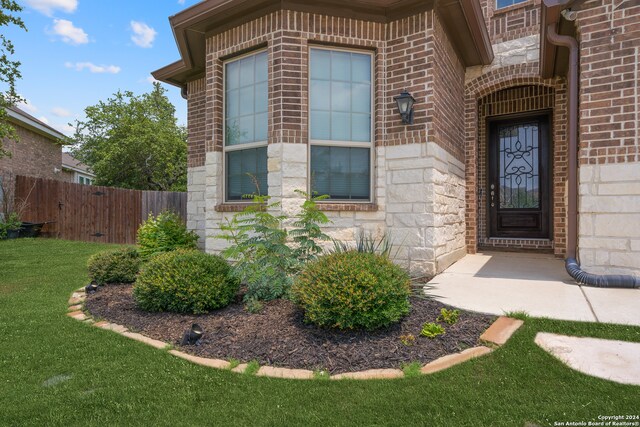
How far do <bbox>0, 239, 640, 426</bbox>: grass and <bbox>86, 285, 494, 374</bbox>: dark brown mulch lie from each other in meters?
0.24

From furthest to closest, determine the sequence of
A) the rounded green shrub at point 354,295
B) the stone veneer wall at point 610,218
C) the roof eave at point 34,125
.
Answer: the roof eave at point 34,125 → the stone veneer wall at point 610,218 → the rounded green shrub at point 354,295

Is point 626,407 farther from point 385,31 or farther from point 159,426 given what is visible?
point 385,31

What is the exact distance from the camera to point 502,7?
6.75 metres

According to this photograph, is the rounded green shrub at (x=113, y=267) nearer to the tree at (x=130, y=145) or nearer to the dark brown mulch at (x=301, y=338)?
the dark brown mulch at (x=301, y=338)

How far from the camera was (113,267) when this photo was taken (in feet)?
16.8

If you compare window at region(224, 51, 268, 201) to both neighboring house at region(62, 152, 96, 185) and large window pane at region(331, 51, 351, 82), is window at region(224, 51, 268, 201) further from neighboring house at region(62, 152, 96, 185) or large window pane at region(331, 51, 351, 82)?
neighboring house at region(62, 152, 96, 185)

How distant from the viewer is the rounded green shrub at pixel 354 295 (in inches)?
111

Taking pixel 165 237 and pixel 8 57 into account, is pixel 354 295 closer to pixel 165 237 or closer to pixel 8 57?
pixel 165 237

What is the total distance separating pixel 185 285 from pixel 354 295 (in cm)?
172

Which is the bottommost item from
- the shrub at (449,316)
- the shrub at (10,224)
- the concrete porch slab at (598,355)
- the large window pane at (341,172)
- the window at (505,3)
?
the concrete porch slab at (598,355)

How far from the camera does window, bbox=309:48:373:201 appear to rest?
16.1 feet

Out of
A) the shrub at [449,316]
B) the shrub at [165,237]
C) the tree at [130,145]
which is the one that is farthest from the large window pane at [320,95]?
the tree at [130,145]

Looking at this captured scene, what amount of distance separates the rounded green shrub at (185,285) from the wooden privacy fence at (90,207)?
20.1 feet

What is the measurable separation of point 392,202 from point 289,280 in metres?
1.88
